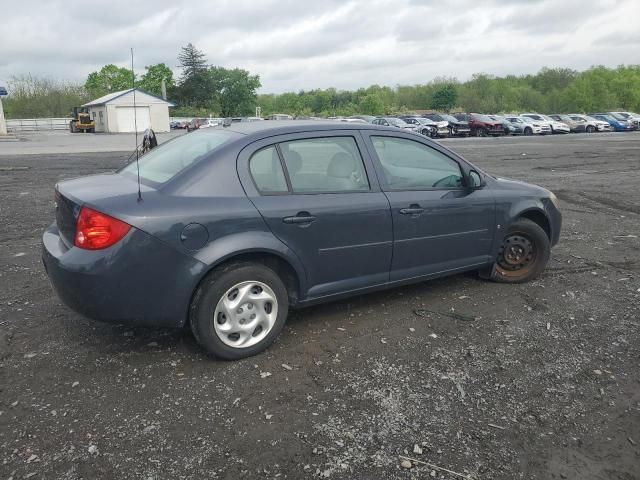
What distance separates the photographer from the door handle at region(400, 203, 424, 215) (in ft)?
13.7

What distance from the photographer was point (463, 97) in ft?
297

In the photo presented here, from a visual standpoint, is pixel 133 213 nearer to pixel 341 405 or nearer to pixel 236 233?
pixel 236 233

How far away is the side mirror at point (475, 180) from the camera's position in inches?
182

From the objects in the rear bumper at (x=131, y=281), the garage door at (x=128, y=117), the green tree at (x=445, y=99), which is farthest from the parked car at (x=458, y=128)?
the green tree at (x=445, y=99)

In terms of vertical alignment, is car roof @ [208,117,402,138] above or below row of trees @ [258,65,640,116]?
below

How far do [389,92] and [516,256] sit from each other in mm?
116079

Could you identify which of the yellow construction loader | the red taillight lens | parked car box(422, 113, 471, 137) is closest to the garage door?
the yellow construction loader

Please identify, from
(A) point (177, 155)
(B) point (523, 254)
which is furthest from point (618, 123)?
(A) point (177, 155)

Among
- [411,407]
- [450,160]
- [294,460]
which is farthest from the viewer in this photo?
[450,160]

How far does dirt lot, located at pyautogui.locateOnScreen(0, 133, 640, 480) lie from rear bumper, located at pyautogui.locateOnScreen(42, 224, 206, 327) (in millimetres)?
436

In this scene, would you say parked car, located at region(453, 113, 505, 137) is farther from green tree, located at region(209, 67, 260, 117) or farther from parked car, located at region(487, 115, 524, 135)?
green tree, located at region(209, 67, 260, 117)

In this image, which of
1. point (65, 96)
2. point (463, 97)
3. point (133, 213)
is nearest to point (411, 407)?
Answer: point (133, 213)

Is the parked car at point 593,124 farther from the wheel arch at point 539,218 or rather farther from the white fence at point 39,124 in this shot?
the white fence at point 39,124

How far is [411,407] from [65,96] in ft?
257
